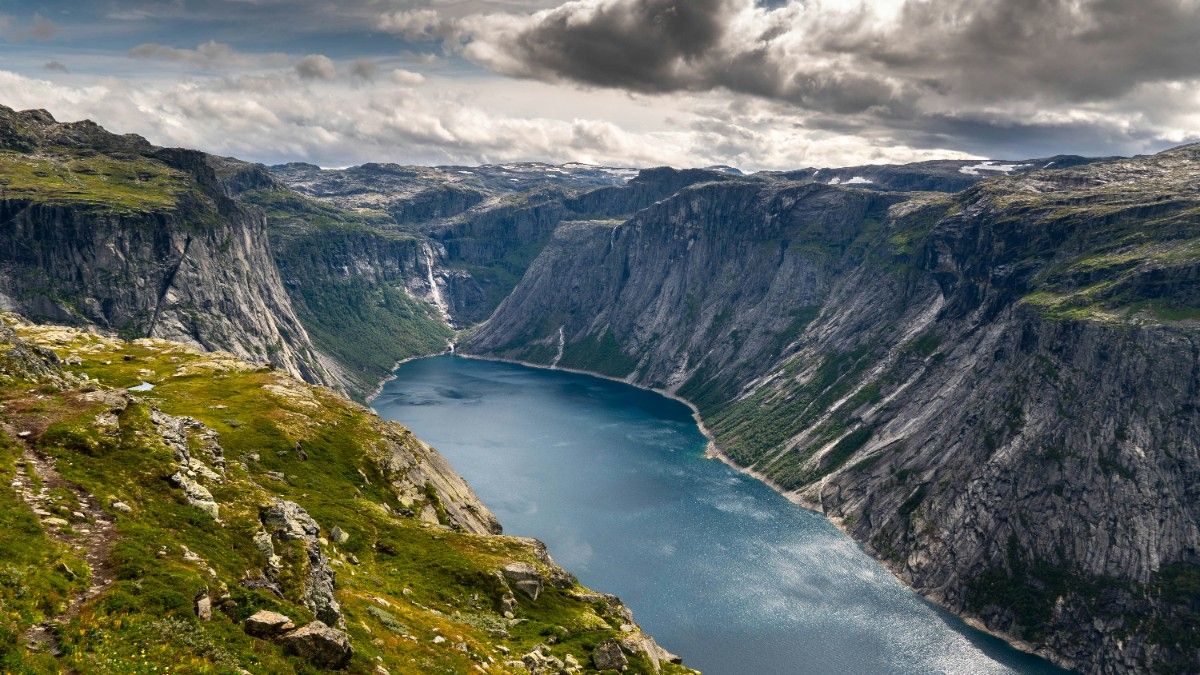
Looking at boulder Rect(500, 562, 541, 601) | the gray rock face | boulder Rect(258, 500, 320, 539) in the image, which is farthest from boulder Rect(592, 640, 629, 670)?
boulder Rect(258, 500, 320, 539)

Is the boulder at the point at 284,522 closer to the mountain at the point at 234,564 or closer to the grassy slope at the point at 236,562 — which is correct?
the mountain at the point at 234,564

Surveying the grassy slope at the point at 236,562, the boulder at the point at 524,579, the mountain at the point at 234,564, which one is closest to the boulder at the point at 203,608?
the mountain at the point at 234,564

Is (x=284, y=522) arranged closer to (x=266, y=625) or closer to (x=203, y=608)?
(x=266, y=625)

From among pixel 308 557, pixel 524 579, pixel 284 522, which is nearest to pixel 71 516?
pixel 284 522

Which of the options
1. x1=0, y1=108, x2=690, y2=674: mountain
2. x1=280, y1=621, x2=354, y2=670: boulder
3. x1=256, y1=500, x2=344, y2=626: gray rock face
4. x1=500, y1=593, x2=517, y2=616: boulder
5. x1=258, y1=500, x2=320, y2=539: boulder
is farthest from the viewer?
x1=500, y1=593, x2=517, y2=616: boulder

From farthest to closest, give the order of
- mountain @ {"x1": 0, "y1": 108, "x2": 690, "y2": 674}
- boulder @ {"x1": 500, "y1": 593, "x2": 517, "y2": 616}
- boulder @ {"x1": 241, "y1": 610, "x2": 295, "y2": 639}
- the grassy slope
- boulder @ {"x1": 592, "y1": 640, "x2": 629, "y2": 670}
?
boulder @ {"x1": 500, "y1": 593, "x2": 517, "y2": 616}
boulder @ {"x1": 592, "y1": 640, "x2": 629, "y2": 670}
boulder @ {"x1": 241, "y1": 610, "x2": 295, "y2": 639}
mountain @ {"x1": 0, "y1": 108, "x2": 690, "y2": 674}
the grassy slope

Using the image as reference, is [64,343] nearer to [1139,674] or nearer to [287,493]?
[287,493]

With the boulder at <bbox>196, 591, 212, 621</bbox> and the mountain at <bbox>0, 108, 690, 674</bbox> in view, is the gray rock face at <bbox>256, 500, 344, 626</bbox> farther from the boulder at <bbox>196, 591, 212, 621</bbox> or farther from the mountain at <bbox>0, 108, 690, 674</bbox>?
the boulder at <bbox>196, 591, 212, 621</bbox>
